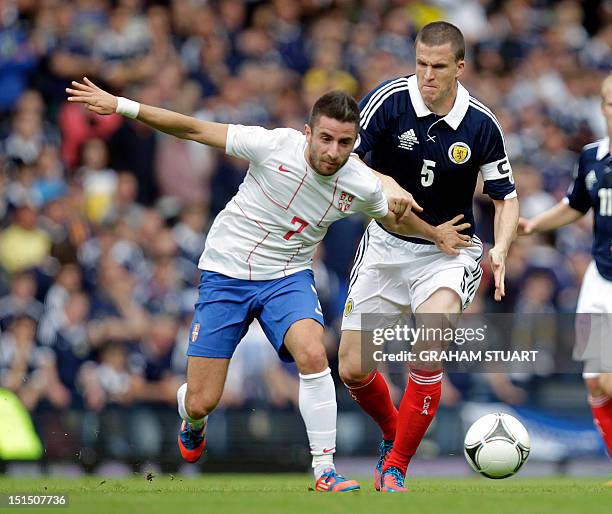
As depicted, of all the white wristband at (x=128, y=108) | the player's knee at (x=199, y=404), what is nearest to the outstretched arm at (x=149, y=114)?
the white wristband at (x=128, y=108)

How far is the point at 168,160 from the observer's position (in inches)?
596

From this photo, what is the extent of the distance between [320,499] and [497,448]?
5.58 feet

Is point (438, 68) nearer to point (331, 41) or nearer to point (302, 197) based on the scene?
point (302, 197)

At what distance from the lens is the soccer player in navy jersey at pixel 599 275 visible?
9641mm

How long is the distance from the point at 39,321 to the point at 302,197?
5889 mm

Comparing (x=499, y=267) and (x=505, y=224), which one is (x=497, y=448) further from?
(x=505, y=224)

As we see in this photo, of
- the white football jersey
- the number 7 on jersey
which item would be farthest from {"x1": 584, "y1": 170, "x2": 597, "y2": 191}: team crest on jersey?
the number 7 on jersey

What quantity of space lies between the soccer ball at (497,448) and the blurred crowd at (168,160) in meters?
4.92

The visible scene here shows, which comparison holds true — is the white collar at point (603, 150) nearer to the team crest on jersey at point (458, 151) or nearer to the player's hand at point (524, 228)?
the player's hand at point (524, 228)

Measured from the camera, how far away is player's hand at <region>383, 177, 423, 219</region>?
809 centimetres

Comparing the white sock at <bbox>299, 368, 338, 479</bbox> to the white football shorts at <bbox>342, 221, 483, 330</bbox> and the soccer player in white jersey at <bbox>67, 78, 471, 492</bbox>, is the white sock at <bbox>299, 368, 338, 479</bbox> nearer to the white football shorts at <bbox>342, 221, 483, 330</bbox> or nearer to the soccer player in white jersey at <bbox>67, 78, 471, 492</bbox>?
the soccer player in white jersey at <bbox>67, 78, 471, 492</bbox>

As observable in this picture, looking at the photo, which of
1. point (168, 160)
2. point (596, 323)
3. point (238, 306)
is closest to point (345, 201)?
point (238, 306)

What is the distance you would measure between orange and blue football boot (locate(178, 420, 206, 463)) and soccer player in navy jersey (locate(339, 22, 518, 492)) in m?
1.22

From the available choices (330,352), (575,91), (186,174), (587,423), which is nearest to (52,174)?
(186,174)
